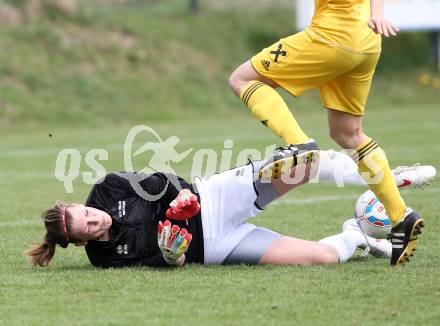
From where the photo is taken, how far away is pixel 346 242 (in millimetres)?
5988

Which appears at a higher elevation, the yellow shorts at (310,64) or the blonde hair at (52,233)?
the yellow shorts at (310,64)

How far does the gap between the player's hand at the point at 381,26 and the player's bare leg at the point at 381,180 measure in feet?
2.22

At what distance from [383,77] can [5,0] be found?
8.80 meters

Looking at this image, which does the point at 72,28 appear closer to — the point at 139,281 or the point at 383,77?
the point at 383,77

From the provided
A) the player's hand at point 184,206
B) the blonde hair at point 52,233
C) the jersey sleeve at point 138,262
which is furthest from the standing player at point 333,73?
the blonde hair at point 52,233

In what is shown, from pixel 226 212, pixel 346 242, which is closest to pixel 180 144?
pixel 346 242

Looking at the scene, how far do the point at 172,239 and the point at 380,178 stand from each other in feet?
4.16

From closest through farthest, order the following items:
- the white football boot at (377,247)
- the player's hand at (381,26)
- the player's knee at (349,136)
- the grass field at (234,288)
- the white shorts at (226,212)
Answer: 1. the grass field at (234,288)
2. the player's hand at (381,26)
3. the white shorts at (226,212)
4. the player's knee at (349,136)
5. the white football boot at (377,247)

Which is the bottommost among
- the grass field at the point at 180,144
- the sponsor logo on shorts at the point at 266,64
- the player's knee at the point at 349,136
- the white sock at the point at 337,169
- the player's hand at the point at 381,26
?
the grass field at the point at 180,144

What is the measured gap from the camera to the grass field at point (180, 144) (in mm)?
4637

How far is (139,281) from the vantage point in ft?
17.3

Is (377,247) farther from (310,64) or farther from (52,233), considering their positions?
(52,233)

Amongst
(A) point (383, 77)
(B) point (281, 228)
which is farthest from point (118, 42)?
(B) point (281, 228)

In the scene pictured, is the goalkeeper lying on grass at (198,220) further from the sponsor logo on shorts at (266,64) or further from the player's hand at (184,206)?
the sponsor logo on shorts at (266,64)
